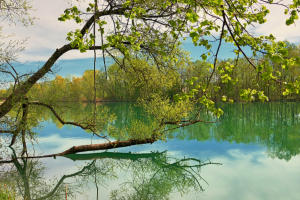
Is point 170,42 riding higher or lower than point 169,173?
higher

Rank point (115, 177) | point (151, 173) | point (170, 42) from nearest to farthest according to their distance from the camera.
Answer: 1. point (170, 42)
2. point (115, 177)
3. point (151, 173)

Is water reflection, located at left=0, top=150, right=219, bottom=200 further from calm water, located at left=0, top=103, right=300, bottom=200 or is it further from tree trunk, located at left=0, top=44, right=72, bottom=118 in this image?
tree trunk, located at left=0, top=44, right=72, bottom=118

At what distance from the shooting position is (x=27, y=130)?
13070 mm

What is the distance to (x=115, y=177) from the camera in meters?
14.3

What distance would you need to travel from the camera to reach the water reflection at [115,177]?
11.7m

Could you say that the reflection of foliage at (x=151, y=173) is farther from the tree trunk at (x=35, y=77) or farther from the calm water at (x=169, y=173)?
the tree trunk at (x=35, y=77)

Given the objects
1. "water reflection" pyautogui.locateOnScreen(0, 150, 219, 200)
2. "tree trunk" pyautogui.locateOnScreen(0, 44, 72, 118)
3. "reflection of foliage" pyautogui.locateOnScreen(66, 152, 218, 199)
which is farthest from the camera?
"reflection of foliage" pyautogui.locateOnScreen(66, 152, 218, 199)

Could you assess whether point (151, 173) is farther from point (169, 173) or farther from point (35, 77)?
point (35, 77)

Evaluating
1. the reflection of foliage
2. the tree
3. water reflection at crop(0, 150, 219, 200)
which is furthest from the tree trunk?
the reflection of foliage

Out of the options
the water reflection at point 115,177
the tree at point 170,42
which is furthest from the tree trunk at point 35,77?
the water reflection at point 115,177

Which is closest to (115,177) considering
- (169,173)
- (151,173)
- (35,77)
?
(151,173)

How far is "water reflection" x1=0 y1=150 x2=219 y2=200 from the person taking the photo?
11719 millimetres

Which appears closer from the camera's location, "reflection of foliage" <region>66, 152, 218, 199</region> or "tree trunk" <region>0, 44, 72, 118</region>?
"tree trunk" <region>0, 44, 72, 118</region>

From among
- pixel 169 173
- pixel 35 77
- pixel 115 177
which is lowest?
pixel 169 173
